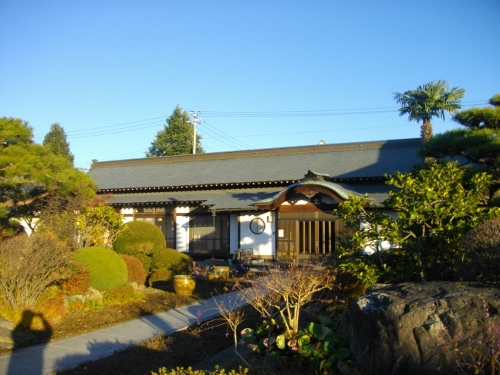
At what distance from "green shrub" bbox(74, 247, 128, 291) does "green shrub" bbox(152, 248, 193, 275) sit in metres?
3.17

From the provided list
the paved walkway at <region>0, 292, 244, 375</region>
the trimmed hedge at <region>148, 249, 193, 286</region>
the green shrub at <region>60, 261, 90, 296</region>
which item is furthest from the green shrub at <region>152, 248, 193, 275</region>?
the paved walkway at <region>0, 292, 244, 375</region>

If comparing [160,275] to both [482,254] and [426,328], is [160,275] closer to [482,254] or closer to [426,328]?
[482,254]

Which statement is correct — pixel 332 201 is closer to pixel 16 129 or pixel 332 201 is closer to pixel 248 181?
pixel 248 181

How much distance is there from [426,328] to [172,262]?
1252cm

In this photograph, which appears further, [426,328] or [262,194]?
[262,194]

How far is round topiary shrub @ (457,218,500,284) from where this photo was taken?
666cm

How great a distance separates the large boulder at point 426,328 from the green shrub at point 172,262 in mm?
11352

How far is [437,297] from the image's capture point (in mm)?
5805

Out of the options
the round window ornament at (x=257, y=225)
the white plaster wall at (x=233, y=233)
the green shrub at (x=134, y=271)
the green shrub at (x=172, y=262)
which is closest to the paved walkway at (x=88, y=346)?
the green shrub at (x=134, y=271)

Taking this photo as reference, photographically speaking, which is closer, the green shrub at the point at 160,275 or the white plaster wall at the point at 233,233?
the green shrub at the point at 160,275

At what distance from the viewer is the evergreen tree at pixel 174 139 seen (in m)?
60.3

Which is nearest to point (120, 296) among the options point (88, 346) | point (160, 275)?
point (160, 275)

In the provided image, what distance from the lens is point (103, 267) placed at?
1327 cm

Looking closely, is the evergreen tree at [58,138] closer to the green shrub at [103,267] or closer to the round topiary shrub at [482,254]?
the green shrub at [103,267]
